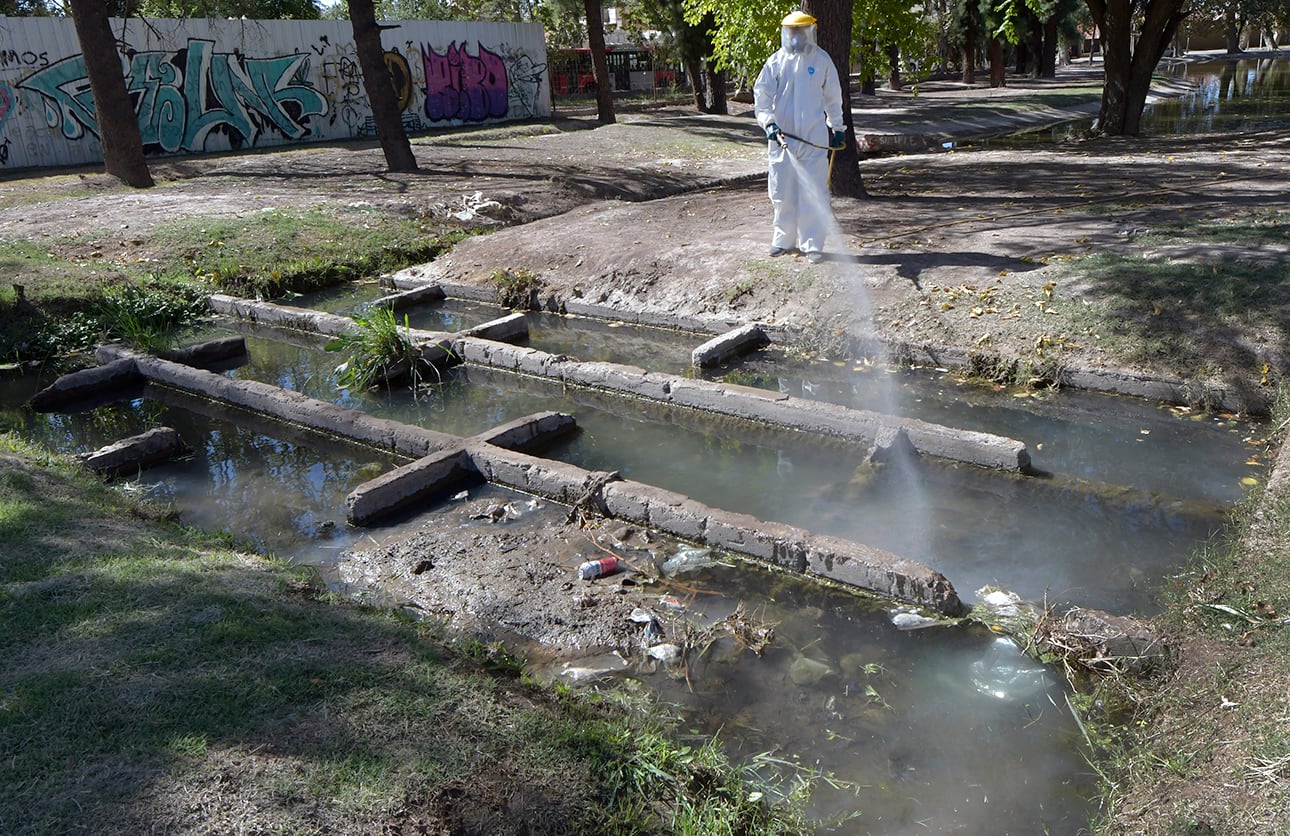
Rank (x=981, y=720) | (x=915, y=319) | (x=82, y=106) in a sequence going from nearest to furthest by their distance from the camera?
→ 1. (x=981, y=720)
2. (x=915, y=319)
3. (x=82, y=106)

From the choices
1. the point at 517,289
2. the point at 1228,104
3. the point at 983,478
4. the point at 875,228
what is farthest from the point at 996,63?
the point at 983,478

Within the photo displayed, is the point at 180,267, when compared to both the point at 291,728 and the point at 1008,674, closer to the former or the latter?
the point at 291,728

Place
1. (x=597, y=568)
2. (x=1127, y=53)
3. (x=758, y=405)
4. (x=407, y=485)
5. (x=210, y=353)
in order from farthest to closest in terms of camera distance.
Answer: (x=1127, y=53)
(x=210, y=353)
(x=758, y=405)
(x=407, y=485)
(x=597, y=568)

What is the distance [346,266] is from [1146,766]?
10941mm

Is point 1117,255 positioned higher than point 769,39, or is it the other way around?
point 769,39

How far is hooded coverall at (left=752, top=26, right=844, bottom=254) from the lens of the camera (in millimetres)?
9164

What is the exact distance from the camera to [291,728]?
308 cm

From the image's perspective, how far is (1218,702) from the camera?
3.27 metres

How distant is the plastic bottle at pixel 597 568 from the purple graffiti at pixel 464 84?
23175mm

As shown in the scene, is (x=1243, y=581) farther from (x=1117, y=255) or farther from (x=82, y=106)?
(x=82, y=106)

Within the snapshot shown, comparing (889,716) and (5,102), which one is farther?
(5,102)

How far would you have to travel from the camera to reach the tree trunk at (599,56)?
2321 cm

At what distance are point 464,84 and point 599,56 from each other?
4.79m

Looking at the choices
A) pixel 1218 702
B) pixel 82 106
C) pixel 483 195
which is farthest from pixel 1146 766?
pixel 82 106
